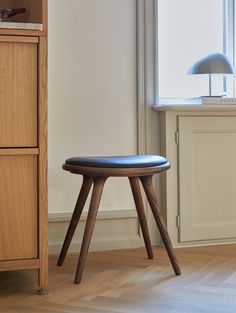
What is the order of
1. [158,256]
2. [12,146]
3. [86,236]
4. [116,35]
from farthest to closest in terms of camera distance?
1. [116,35]
2. [158,256]
3. [86,236]
4. [12,146]

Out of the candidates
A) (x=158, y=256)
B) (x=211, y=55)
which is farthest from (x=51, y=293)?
(x=211, y=55)

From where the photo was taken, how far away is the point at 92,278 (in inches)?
81.7

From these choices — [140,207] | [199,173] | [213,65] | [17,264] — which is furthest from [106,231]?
[213,65]

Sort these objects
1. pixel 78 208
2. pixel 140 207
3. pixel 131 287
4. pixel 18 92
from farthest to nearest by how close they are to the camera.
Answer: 1. pixel 140 207
2. pixel 78 208
3. pixel 131 287
4. pixel 18 92

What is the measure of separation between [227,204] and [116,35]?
0.97 m

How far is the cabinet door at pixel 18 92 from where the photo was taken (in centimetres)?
181

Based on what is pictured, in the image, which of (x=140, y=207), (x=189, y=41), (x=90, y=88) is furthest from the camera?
(x=189, y=41)

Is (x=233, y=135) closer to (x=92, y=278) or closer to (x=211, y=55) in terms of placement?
(x=211, y=55)

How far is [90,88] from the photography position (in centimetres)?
254

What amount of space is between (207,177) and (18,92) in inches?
46.2

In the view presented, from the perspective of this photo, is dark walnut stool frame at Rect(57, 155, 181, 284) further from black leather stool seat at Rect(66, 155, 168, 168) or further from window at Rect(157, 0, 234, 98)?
window at Rect(157, 0, 234, 98)

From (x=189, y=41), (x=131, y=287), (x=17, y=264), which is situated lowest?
(x=131, y=287)

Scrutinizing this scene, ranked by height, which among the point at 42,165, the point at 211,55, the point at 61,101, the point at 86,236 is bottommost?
the point at 86,236

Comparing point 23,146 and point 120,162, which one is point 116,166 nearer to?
point 120,162
